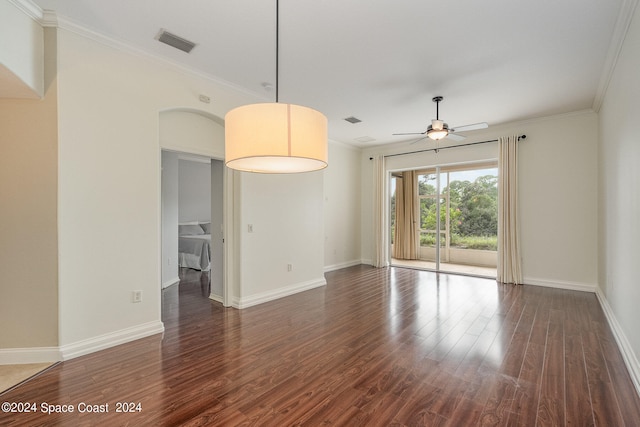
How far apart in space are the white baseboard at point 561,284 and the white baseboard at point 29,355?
693 centimetres

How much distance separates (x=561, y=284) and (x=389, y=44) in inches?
205

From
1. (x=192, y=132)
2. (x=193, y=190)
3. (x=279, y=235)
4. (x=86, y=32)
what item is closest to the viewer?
(x=86, y=32)

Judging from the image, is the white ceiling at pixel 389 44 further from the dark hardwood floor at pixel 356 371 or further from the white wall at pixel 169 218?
the dark hardwood floor at pixel 356 371

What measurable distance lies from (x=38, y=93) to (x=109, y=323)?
89.1 inches

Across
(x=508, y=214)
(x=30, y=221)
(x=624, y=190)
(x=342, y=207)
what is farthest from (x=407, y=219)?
(x=30, y=221)

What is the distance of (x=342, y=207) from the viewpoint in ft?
25.1

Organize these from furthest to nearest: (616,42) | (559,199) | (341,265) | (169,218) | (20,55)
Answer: (341,265), (169,218), (559,199), (616,42), (20,55)

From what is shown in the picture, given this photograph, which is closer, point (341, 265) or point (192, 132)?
point (192, 132)

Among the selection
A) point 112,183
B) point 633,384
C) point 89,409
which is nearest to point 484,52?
point 633,384

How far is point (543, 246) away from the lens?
218 inches

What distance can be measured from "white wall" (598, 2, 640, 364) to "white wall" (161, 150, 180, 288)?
6261mm

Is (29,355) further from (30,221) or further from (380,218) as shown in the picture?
(380,218)

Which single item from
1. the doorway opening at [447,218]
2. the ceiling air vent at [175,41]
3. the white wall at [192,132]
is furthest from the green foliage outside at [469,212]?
the ceiling air vent at [175,41]

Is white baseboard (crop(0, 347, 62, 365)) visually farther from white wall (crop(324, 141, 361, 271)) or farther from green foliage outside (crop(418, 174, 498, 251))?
green foliage outside (crop(418, 174, 498, 251))
